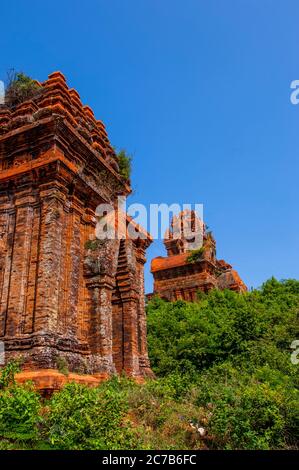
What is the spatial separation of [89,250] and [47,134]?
2805 mm

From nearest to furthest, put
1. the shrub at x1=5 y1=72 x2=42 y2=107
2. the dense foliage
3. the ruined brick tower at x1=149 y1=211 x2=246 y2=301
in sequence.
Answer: the dense foliage → the shrub at x1=5 y1=72 x2=42 y2=107 → the ruined brick tower at x1=149 y1=211 x2=246 y2=301

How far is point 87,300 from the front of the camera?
382 inches

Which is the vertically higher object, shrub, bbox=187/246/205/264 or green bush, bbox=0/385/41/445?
shrub, bbox=187/246/205/264

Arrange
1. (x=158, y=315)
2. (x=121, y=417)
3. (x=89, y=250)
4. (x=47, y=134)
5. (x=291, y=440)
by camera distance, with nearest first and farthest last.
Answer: (x=121, y=417)
(x=291, y=440)
(x=47, y=134)
(x=89, y=250)
(x=158, y=315)

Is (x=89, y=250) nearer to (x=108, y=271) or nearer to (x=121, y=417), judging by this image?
(x=108, y=271)

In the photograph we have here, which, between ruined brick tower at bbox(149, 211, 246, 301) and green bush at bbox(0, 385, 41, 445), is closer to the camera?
green bush at bbox(0, 385, 41, 445)

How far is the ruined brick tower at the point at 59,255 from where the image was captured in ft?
26.7

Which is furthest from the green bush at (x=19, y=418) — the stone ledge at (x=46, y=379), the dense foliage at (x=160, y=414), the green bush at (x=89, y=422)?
the stone ledge at (x=46, y=379)

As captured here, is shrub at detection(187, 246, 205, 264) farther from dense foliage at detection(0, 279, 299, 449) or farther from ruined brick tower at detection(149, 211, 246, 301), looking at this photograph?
dense foliage at detection(0, 279, 299, 449)

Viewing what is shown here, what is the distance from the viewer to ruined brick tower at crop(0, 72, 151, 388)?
26.7 feet

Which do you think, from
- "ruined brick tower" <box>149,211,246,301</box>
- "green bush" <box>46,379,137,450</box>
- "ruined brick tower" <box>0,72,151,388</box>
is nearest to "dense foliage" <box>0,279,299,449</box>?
"green bush" <box>46,379,137,450</box>
